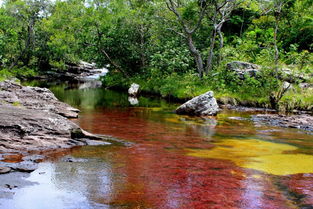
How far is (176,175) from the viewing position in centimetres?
626

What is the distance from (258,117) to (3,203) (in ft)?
43.6

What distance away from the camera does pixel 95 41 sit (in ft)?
107

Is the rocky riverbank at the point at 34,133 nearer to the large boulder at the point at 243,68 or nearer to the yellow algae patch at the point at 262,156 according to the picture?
the yellow algae patch at the point at 262,156

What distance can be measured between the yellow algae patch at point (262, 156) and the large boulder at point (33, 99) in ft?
23.2

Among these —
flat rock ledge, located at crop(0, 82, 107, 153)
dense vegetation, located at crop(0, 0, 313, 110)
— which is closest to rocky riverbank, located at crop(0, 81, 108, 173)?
flat rock ledge, located at crop(0, 82, 107, 153)

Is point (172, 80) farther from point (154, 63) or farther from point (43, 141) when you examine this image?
point (43, 141)

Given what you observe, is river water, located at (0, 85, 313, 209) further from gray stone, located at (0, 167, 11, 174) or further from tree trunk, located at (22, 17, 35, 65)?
tree trunk, located at (22, 17, 35, 65)

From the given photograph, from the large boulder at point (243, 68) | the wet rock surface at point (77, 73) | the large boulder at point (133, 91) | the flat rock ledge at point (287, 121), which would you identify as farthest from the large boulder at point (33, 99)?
the wet rock surface at point (77, 73)

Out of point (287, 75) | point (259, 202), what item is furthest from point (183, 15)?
point (259, 202)

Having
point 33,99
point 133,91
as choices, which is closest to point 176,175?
point 33,99

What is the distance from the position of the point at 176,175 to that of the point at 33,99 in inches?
417

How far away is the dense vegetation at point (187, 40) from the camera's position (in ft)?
69.3

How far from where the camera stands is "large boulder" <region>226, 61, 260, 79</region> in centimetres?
2250

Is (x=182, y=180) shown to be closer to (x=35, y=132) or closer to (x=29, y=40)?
(x=35, y=132)
